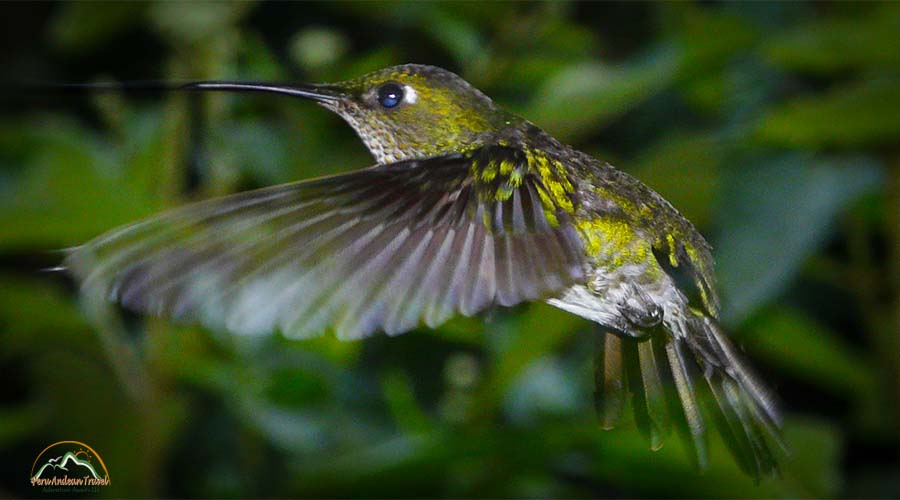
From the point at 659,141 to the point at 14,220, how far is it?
1.27 metres

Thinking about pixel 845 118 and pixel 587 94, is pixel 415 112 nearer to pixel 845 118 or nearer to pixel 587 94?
pixel 587 94

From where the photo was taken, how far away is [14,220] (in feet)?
5.91

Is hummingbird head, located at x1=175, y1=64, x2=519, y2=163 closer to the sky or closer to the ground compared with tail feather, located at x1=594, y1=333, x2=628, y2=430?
closer to the sky

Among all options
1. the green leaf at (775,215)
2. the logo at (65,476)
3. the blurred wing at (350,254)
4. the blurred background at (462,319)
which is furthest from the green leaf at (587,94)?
the logo at (65,476)

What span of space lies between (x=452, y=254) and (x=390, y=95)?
14 centimetres

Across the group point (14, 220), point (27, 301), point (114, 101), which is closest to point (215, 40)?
point (114, 101)

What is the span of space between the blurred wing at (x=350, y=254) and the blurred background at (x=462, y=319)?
0.39 metres

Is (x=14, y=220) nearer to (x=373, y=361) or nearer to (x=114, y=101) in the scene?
(x=114, y=101)

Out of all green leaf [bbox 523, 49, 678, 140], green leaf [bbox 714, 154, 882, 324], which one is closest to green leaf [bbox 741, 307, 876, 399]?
green leaf [bbox 714, 154, 882, 324]

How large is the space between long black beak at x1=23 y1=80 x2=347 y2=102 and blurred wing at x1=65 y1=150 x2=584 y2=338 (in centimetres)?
7

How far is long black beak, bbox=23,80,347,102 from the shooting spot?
2.03 ft

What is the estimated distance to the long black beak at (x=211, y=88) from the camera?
0.62 m

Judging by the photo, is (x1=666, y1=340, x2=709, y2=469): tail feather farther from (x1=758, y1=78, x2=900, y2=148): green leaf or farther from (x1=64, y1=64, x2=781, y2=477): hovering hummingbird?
(x1=758, y1=78, x2=900, y2=148): green leaf

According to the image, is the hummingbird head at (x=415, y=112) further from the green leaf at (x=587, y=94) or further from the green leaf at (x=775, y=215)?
the green leaf at (x=775, y=215)
